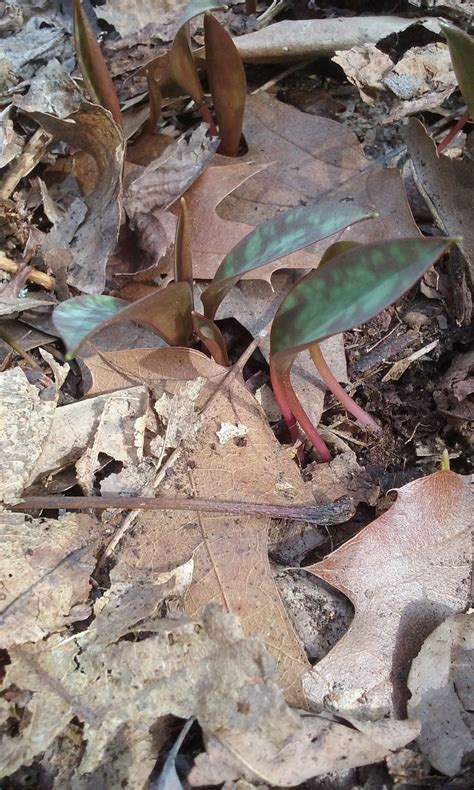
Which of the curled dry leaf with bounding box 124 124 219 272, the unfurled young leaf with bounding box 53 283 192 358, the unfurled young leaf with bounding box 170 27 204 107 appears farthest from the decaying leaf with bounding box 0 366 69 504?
the unfurled young leaf with bounding box 170 27 204 107

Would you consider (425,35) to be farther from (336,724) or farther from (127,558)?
(336,724)

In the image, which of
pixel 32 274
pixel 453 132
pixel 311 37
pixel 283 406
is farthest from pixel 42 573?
pixel 311 37

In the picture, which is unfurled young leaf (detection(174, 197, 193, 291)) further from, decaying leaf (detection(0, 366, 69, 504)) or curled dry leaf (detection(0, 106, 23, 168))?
curled dry leaf (detection(0, 106, 23, 168))

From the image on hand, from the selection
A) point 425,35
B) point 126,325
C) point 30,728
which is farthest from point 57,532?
point 425,35

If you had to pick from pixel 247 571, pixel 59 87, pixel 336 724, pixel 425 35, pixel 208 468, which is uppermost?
pixel 59 87

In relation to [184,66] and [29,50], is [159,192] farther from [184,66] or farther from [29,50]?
[29,50]

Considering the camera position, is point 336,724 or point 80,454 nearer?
point 336,724

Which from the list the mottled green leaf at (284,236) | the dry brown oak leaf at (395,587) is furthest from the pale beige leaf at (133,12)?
the dry brown oak leaf at (395,587)
